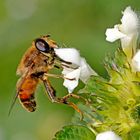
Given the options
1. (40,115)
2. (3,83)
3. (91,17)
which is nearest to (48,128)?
(40,115)

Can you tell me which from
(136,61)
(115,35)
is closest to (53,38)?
(115,35)

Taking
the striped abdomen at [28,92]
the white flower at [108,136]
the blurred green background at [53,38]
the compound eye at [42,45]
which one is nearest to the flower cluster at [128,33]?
the white flower at [108,136]

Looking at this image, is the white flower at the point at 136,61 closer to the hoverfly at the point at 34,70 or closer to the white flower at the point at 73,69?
the white flower at the point at 73,69

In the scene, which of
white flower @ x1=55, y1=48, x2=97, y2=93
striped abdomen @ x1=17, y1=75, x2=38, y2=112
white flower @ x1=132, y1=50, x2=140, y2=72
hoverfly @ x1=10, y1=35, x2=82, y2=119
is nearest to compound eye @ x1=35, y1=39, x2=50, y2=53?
hoverfly @ x1=10, y1=35, x2=82, y2=119

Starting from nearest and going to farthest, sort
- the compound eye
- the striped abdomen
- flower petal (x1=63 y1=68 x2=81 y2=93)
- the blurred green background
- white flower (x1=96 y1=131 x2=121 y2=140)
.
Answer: white flower (x1=96 y1=131 x2=121 y2=140) < flower petal (x1=63 y1=68 x2=81 y2=93) < the compound eye < the striped abdomen < the blurred green background

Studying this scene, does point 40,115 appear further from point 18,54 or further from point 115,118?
point 115,118

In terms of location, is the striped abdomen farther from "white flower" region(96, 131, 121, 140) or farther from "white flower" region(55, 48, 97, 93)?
"white flower" region(96, 131, 121, 140)
